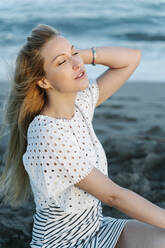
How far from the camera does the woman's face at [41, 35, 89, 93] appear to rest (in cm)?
173

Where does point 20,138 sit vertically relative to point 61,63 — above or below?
below

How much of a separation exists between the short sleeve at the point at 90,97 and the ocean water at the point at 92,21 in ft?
21.8

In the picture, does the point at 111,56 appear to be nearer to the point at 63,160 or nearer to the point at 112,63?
the point at 112,63

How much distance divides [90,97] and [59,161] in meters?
0.57

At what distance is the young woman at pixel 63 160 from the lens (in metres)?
1.61

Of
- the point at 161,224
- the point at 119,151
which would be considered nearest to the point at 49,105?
the point at 161,224

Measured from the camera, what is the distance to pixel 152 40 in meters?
9.18

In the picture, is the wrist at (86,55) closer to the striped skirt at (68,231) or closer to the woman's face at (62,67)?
the woman's face at (62,67)

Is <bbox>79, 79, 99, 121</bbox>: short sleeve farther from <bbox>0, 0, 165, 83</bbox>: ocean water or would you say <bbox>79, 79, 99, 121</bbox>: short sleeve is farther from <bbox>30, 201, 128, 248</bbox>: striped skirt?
<bbox>0, 0, 165, 83</bbox>: ocean water

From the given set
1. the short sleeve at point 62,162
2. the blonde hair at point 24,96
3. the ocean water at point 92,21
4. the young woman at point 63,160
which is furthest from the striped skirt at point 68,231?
the ocean water at point 92,21

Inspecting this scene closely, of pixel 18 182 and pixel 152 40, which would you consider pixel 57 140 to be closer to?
pixel 18 182

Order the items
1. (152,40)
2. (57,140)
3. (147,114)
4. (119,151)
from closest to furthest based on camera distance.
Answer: (57,140), (119,151), (147,114), (152,40)

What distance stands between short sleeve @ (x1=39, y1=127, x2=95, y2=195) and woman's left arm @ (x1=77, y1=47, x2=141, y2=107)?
592 mm

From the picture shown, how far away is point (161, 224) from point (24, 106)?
2.53 feet
